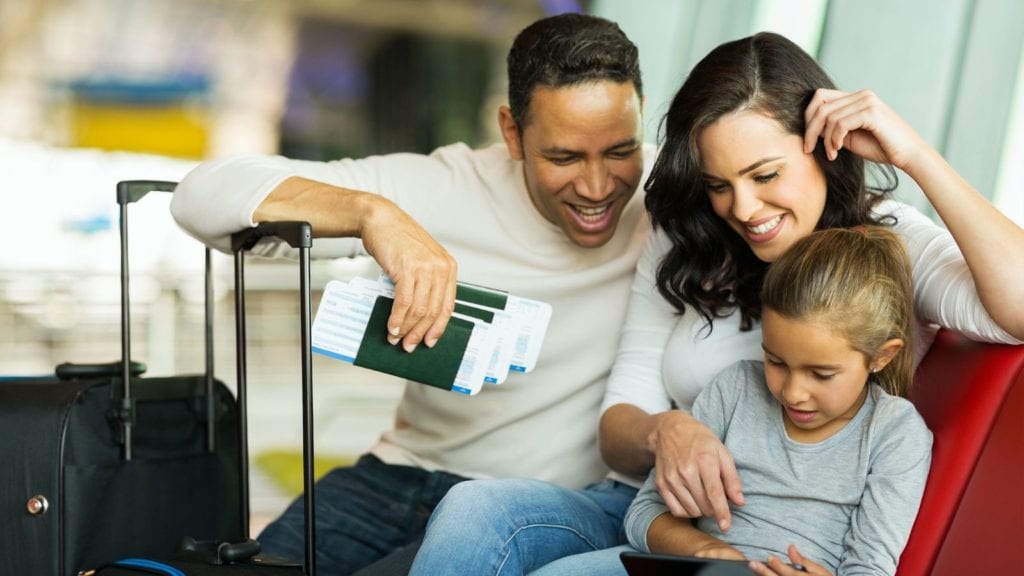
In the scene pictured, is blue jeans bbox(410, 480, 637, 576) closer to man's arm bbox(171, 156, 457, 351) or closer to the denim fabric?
the denim fabric

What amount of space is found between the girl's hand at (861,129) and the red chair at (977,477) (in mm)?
281

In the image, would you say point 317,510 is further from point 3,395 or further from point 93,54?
point 93,54

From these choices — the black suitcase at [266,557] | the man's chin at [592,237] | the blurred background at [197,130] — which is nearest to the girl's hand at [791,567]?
the black suitcase at [266,557]

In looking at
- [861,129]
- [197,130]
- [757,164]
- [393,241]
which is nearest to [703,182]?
[757,164]

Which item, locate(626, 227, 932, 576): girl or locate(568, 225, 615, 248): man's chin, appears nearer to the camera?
locate(626, 227, 932, 576): girl

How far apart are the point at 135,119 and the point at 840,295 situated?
5.01 metres

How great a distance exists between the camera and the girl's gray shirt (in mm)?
1334

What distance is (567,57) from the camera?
73.0 inches

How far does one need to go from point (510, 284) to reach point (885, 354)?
727 millimetres

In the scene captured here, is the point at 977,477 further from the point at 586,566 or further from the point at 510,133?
the point at 510,133

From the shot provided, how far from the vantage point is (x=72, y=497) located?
174 centimetres

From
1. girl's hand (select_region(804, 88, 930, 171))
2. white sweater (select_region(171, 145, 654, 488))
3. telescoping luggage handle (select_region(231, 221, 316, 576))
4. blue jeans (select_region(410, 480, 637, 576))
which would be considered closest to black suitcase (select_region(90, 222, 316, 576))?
telescoping luggage handle (select_region(231, 221, 316, 576))

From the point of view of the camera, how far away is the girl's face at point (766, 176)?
1499 mm

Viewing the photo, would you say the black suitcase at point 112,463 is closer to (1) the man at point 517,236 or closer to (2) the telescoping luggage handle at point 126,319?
(2) the telescoping luggage handle at point 126,319
